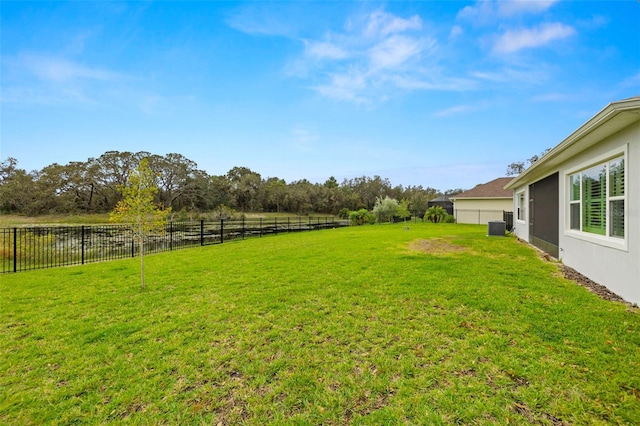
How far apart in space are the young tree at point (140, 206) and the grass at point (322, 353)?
120 cm

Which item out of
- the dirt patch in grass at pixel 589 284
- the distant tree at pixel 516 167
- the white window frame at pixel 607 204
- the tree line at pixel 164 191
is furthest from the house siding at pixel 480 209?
the distant tree at pixel 516 167

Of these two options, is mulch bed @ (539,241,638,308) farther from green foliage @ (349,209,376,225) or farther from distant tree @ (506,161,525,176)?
distant tree @ (506,161,525,176)

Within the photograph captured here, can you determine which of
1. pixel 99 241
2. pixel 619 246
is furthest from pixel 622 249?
pixel 99 241

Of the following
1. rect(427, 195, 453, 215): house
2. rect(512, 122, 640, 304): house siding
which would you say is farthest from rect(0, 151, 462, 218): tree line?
rect(512, 122, 640, 304): house siding

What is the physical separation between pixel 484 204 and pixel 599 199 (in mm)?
18145

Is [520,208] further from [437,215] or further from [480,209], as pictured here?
[437,215]

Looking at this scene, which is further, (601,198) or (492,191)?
(492,191)

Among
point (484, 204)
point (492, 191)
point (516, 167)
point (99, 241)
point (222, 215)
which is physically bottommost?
point (99, 241)

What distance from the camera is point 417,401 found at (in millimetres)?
1983

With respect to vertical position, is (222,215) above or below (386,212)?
below

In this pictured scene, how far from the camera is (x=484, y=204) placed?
21.4m

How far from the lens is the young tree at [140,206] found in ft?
16.7

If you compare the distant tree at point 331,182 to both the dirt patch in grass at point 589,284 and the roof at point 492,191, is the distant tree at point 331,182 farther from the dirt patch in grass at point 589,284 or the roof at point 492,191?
the dirt patch in grass at point 589,284

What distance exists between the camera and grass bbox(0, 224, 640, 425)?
6.35 ft
